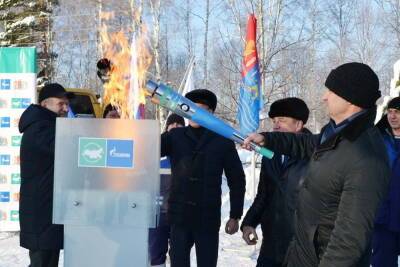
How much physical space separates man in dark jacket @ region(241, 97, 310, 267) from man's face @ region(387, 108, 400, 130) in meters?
1.58

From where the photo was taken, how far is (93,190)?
3109mm

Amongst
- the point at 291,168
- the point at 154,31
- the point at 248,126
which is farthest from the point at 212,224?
the point at 154,31

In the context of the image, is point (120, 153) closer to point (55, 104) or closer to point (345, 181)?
point (55, 104)

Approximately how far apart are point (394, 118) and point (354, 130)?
2.81 m

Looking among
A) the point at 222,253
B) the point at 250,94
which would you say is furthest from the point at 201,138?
the point at 222,253

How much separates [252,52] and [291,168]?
3.50 metres

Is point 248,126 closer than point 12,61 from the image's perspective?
Answer: Yes

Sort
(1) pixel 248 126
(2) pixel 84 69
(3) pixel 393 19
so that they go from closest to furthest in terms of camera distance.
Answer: (1) pixel 248 126
(3) pixel 393 19
(2) pixel 84 69

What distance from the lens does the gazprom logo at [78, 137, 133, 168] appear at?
307 cm

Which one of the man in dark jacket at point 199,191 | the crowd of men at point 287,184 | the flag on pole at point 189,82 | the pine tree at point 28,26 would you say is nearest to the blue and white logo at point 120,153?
the crowd of men at point 287,184

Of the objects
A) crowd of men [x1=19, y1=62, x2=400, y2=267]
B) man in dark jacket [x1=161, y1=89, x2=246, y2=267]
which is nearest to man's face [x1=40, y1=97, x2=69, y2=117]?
crowd of men [x1=19, y1=62, x2=400, y2=267]

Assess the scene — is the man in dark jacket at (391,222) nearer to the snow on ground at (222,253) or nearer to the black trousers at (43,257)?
the snow on ground at (222,253)

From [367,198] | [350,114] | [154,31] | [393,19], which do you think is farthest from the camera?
[393,19]

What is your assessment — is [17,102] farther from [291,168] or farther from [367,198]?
[367,198]
